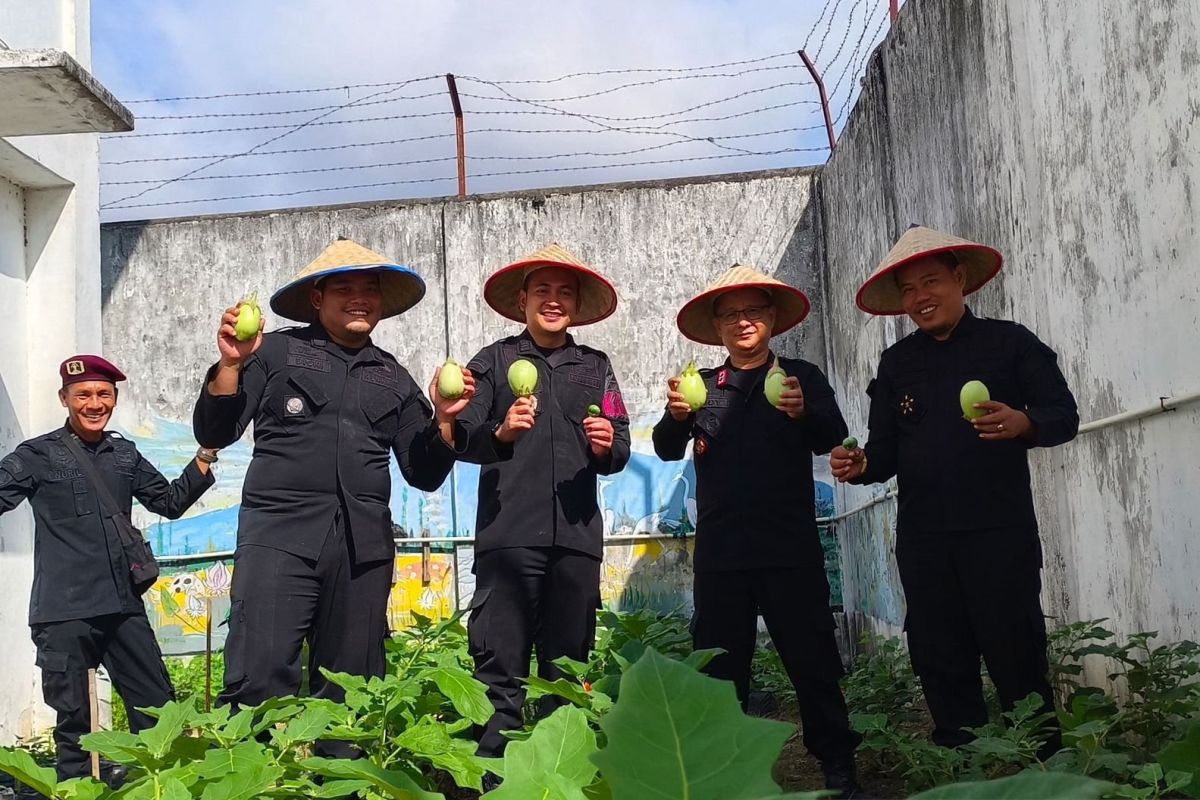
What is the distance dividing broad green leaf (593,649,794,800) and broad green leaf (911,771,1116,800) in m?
0.12

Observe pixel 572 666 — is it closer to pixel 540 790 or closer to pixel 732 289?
pixel 732 289

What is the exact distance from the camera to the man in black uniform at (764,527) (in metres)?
3.64

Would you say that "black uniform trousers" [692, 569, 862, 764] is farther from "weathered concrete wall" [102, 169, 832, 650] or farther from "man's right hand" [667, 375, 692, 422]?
"weathered concrete wall" [102, 169, 832, 650]

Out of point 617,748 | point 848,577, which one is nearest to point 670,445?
point 617,748

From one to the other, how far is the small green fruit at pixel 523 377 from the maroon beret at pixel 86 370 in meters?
2.45

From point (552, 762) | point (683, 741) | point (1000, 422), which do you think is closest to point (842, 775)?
point (1000, 422)

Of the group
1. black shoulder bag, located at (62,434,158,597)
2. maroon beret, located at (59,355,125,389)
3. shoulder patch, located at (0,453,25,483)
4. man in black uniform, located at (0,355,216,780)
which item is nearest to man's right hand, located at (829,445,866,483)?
man in black uniform, located at (0,355,216,780)

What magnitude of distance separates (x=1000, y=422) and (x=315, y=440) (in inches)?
84.2

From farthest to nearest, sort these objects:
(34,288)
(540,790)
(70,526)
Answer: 1. (34,288)
2. (70,526)
3. (540,790)

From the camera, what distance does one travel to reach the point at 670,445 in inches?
153

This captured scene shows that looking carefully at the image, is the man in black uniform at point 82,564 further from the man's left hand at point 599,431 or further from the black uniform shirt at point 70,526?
the man's left hand at point 599,431

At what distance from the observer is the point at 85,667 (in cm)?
484

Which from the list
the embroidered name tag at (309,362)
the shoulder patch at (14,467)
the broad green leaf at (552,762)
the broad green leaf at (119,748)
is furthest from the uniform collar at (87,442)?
the broad green leaf at (552,762)

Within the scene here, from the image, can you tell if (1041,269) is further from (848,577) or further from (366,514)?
(848,577)
